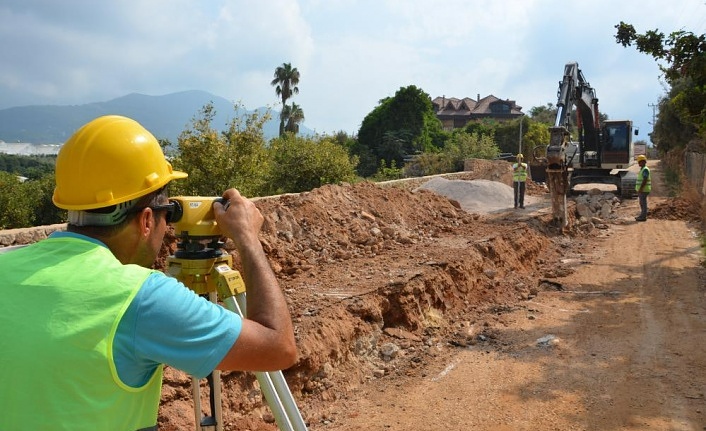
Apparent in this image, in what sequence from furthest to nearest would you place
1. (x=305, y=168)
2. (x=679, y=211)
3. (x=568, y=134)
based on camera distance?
(x=679, y=211), (x=305, y=168), (x=568, y=134)

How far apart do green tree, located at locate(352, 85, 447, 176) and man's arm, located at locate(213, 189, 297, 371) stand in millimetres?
36656

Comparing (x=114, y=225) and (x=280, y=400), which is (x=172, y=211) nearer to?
(x=114, y=225)

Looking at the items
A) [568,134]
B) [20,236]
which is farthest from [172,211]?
[568,134]

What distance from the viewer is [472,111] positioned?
234 ft

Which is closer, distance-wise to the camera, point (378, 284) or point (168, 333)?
point (168, 333)

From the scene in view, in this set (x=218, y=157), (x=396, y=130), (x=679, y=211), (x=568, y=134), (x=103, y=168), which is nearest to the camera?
(x=103, y=168)

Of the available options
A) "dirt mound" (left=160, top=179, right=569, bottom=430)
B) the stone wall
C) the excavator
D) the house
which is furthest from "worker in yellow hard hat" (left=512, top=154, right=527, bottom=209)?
the house

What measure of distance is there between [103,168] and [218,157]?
9976 millimetres

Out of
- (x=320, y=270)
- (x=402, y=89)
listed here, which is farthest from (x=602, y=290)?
(x=402, y=89)

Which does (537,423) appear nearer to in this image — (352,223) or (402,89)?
(352,223)

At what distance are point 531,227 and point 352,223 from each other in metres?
5.46

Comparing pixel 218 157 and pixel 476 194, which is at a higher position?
pixel 218 157

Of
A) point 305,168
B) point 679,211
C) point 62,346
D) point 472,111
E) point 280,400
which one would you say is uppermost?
point 472,111

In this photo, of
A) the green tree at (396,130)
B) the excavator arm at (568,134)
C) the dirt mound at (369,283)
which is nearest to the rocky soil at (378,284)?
the dirt mound at (369,283)
